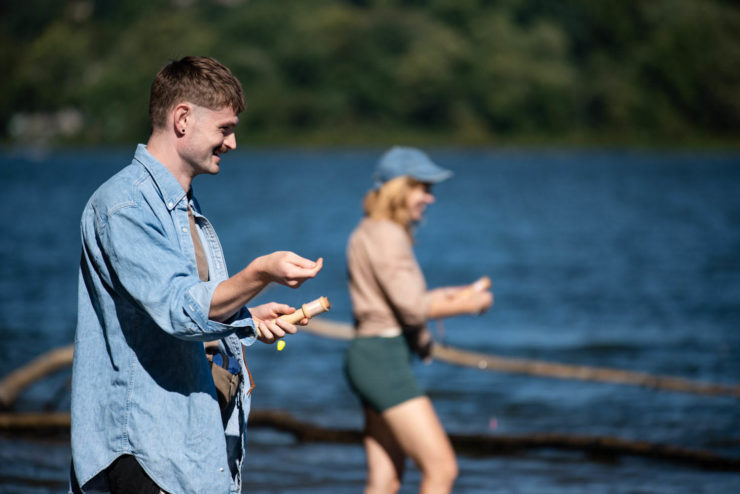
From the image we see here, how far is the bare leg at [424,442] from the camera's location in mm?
5262

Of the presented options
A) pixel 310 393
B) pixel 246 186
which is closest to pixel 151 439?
pixel 310 393

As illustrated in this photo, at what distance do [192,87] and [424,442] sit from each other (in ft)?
8.61

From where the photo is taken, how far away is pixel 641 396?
42.2 ft

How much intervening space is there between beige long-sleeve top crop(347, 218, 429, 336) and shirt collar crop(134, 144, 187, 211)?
229cm

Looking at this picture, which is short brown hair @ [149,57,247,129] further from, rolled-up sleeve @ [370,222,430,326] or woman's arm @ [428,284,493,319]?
woman's arm @ [428,284,493,319]

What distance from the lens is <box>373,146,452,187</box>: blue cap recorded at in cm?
563

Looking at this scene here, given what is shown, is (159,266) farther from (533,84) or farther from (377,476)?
(533,84)

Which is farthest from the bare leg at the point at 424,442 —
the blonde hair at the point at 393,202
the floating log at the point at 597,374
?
the floating log at the point at 597,374

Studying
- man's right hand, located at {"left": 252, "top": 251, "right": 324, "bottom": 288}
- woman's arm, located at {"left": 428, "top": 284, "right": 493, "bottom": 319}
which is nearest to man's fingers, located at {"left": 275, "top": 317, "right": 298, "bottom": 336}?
man's right hand, located at {"left": 252, "top": 251, "right": 324, "bottom": 288}

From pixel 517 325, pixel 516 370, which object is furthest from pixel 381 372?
pixel 517 325

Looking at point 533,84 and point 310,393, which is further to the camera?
point 533,84

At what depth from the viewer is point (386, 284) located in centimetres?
541

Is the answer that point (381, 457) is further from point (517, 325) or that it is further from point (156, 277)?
point (517, 325)

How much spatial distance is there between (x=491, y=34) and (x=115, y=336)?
133428mm
